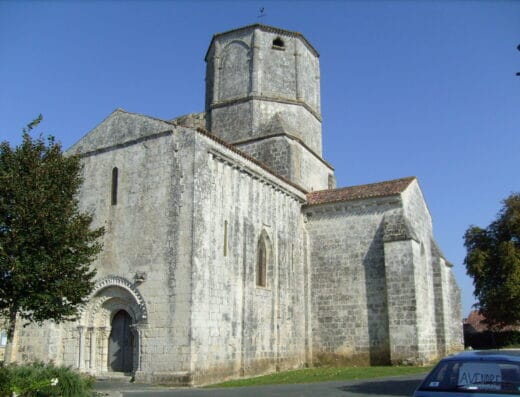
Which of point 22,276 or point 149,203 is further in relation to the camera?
point 149,203

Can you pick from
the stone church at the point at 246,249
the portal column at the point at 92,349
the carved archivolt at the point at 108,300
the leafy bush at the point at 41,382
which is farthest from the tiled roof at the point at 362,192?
the leafy bush at the point at 41,382

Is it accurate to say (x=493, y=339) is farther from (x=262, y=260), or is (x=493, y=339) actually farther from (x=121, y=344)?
(x=121, y=344)

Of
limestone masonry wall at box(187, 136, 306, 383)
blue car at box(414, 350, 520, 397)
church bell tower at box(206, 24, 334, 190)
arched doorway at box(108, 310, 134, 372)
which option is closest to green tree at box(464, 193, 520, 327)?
church bell tower at box(206, 24, 334, 190)

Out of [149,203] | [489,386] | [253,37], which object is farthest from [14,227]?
[253,37]

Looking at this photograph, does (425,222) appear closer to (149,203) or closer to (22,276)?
(149,203)

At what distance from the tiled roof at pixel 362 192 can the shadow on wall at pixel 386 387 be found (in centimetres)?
857

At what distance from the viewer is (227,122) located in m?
25.3

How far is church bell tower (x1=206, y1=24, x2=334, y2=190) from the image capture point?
2441 centimetres

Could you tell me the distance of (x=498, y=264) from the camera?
27766mm

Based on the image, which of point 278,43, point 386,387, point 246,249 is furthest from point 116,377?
point 278,43

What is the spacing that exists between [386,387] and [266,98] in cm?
1497

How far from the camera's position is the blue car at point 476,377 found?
5.70m

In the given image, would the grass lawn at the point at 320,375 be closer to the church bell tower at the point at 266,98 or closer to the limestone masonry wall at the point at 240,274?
the limestone masonry wall at the point at 240,274

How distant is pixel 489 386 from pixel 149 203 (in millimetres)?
13064
